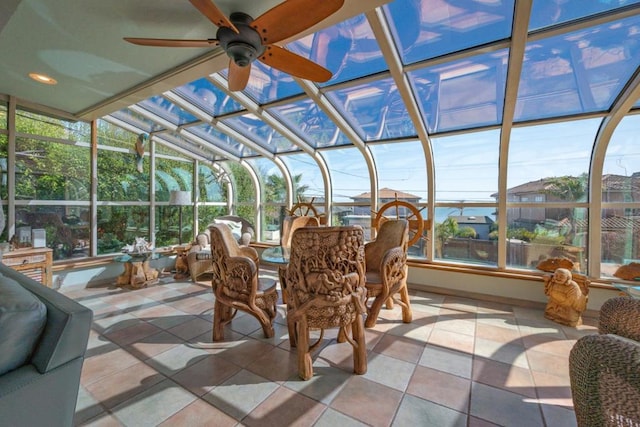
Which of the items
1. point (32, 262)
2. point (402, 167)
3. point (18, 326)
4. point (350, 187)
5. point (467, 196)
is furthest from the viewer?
point (350, 187)

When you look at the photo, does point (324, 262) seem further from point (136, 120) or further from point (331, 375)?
point (136, 120)

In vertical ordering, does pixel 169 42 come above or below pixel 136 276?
above

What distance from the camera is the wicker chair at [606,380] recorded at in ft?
2.67

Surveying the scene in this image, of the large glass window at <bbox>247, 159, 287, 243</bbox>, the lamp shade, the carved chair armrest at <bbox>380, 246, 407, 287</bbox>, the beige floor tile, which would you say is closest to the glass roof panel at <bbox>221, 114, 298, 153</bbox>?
the large glass window at <bbox>247, 159, 287, 243</bbox>

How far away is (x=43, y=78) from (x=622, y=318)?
18.1ft

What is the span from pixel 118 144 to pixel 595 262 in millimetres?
7745

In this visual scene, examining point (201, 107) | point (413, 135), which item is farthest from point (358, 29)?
point (201, 107)

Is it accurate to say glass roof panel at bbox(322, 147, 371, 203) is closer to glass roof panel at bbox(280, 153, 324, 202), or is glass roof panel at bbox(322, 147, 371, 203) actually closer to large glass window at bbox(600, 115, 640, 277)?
glass roof panel at bbox(280, 153, 324, 202)

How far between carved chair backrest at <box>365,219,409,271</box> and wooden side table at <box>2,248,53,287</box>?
170 inches

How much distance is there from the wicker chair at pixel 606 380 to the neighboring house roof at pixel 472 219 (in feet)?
11.6

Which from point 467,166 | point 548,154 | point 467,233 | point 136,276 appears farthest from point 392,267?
point 136,276

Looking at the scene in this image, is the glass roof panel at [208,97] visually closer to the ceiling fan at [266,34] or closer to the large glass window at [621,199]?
the ceiling fan at [266,34]

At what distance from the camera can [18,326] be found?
111 centimetres

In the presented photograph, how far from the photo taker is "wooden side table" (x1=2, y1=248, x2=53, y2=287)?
323 centimetres
